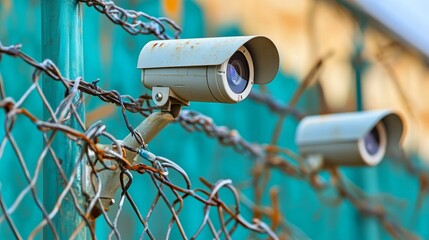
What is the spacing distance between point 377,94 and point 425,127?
1.54 feet

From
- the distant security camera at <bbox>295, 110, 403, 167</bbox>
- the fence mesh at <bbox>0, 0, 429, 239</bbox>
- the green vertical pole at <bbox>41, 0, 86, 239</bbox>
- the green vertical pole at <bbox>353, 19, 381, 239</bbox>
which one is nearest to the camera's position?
the fence mesh at <bbox>0, 0, 429, 239</bbox>

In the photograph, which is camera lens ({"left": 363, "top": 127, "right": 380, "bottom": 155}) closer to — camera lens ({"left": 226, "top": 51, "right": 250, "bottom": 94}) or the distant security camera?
the distant security camera

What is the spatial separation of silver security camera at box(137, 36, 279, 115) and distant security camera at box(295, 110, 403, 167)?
2.56ft

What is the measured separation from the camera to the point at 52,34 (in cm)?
123

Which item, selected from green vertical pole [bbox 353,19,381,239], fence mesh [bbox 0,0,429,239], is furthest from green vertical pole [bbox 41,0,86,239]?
green vertical pole [bbox 353,19,381,239]

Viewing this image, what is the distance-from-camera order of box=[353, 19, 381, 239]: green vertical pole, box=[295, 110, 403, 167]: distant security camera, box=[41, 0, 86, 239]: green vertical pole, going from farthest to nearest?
1. box=[353, 19, 381, 239]: green vertical pole
2. box=[295, 110, 403, 167]: distant security camera
3. box=[41, 0, 86, 239]: green vertical pole

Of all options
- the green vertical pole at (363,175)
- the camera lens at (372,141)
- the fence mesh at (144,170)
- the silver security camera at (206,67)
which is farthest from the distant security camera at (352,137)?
the green vertical pole at (363,175)

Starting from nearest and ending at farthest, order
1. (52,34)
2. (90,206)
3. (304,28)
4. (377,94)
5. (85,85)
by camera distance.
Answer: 1. (90,206)
2. (85,85)
3. (52,34)
4. (304,28)
5. (377,94)

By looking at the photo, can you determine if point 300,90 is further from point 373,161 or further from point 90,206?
point 90,206

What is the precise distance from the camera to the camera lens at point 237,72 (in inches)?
47.5

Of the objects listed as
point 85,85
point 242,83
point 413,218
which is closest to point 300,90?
point 413,218

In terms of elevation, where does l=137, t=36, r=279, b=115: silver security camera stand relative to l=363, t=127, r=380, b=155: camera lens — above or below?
above

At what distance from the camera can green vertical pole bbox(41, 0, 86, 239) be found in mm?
1153

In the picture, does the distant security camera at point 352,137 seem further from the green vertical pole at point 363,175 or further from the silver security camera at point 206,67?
→ the green vertical pole at point 363,175
